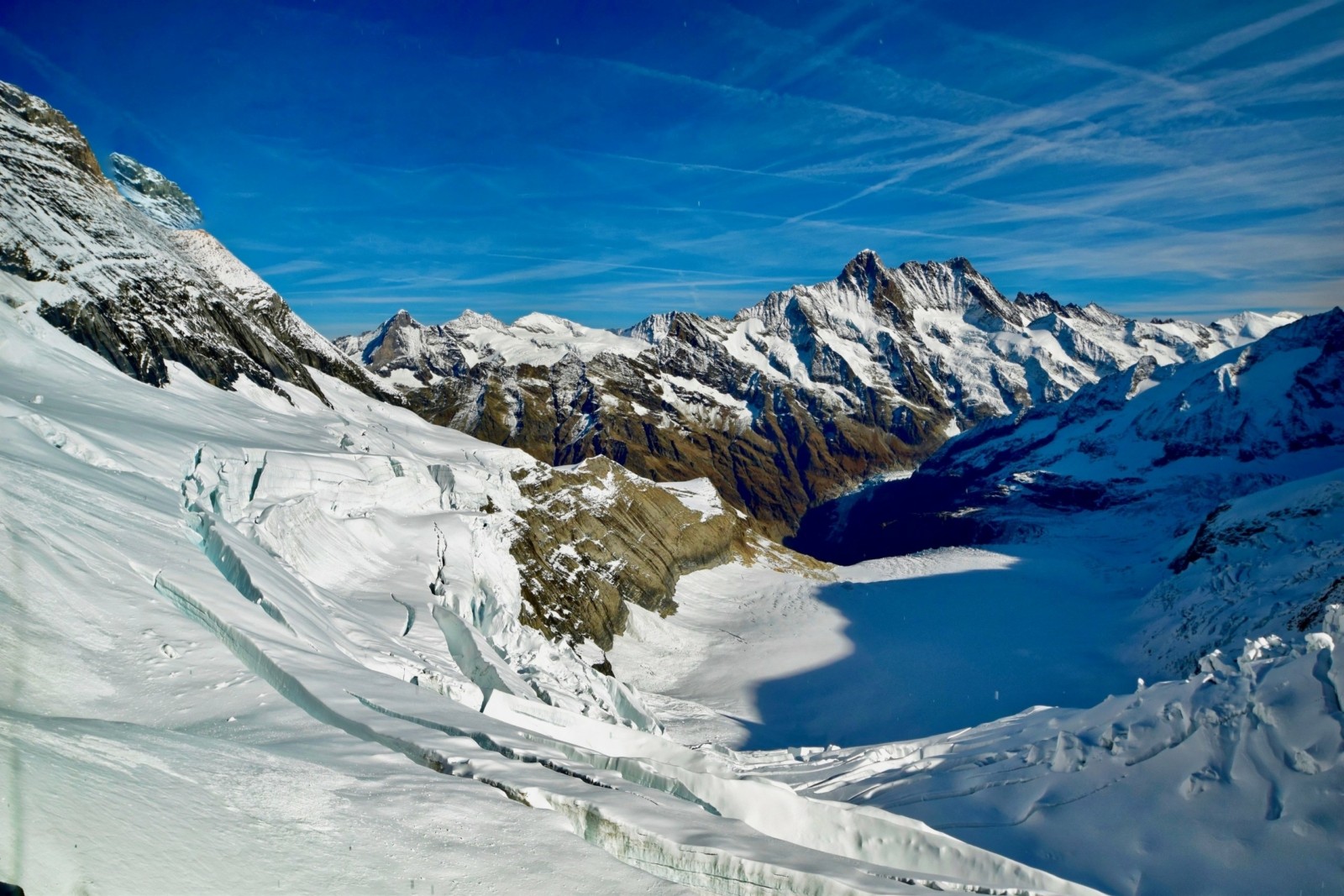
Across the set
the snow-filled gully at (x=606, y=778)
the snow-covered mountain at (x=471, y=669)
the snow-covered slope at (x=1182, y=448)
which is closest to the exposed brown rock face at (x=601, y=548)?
the snow-covered mountain at (x=471, y=669)

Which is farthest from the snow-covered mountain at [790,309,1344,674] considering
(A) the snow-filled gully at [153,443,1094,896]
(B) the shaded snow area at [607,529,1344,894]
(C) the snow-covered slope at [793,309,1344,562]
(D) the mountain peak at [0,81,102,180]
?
(D) the mountain peak at [0,81,102,180]

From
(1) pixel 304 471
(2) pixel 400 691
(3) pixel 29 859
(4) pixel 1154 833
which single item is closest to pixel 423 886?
(3) pixel 29 859

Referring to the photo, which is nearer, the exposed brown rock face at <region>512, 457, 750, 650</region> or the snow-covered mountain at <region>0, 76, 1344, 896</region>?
the snow-covered mountain at <region>0, 76, 1344, 896</region>

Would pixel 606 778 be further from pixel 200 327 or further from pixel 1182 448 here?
pixel 1182 448

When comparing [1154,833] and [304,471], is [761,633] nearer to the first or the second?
[304,471]

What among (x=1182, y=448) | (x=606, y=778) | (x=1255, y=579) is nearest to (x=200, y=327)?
(x=606, y=778)

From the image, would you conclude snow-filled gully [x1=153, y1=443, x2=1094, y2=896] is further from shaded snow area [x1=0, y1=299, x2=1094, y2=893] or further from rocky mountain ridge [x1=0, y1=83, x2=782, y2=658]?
rocky mountain ridge [x1=0, y1=83, x2=782, y2=658]
